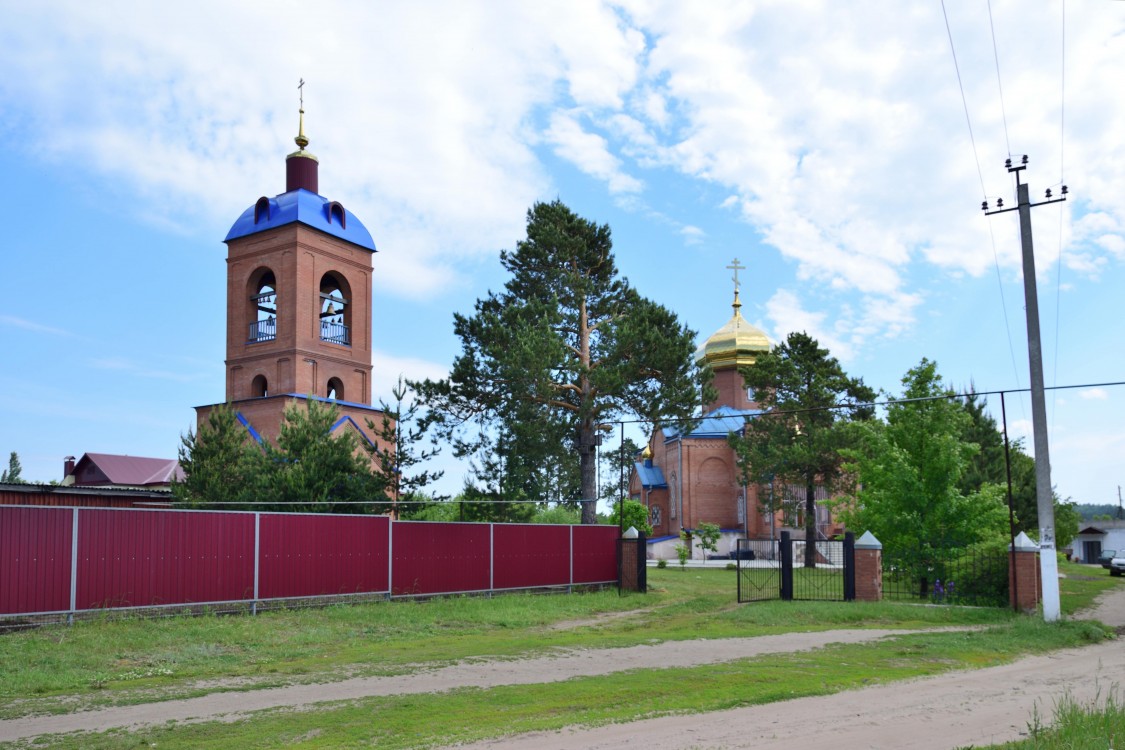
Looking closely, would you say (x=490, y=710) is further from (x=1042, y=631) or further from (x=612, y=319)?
(x=612, y=319)

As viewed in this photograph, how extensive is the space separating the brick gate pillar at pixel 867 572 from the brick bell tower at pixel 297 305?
18359 mm

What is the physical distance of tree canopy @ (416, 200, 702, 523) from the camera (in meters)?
26.4

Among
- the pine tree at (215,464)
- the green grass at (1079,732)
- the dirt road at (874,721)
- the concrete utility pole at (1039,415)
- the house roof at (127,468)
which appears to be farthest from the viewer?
the house roof at (127,468)

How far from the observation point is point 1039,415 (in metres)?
18.3

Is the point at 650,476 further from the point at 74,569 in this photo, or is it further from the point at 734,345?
the point at 74,569

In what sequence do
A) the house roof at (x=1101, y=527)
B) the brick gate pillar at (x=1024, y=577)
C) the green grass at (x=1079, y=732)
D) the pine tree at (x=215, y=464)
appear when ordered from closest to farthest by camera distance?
the green grass at (x=1079, y=732) < the brick gate pillar at (x=1024, y=577) < the pine tree at (x=215, y=464) < the house roof at (x=1101, y=527)

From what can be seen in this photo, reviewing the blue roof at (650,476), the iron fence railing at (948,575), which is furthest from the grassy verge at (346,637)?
the blue roof at (650,476)

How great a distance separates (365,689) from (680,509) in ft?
127

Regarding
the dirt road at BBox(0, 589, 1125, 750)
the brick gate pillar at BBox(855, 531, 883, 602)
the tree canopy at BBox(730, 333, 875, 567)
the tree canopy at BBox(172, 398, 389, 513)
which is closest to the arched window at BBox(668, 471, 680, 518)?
the tree canopy at BBox(730, 333, 875, 567)

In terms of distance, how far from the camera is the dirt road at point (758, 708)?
7.90 metres

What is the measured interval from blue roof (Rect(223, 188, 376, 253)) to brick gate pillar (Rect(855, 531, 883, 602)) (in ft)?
73.4

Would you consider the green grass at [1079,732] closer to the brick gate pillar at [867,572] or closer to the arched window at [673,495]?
the brick gate pillar at [867,572]

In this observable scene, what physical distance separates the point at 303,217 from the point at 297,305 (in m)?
3.24

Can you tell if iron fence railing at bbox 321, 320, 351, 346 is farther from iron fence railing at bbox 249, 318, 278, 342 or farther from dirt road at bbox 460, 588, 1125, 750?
dirt road at bbox 460, 588, 1125, 750
